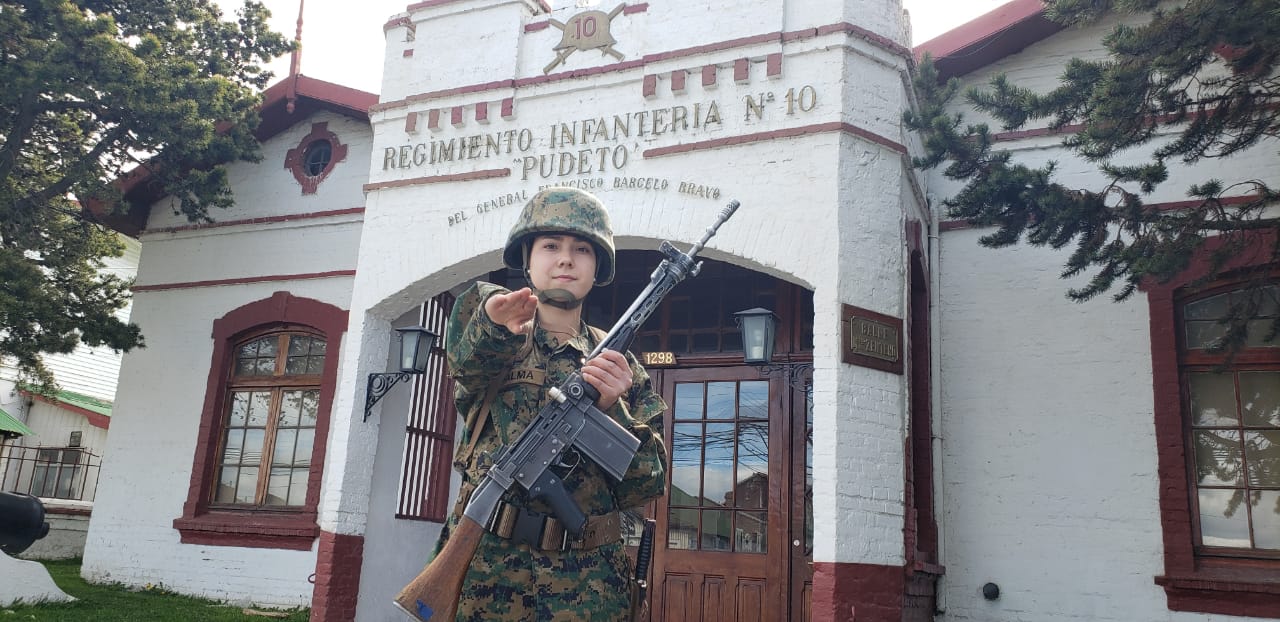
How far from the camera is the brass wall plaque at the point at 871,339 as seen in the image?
20.9ft

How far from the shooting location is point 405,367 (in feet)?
25.4

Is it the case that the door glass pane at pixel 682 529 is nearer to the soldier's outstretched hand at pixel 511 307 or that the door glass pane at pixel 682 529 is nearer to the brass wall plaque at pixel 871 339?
the brass wall plaque at pixel 871 339

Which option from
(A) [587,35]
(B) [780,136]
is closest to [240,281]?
(A) [587,35]

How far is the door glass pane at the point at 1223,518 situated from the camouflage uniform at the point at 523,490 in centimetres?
556

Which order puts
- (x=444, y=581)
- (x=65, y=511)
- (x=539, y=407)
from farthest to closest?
(x=65, y=511) < (x=539, y=407) < (x=444, y=581)

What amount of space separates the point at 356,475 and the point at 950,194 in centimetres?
545

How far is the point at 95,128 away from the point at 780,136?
7018 mm

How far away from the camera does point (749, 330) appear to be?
732cm

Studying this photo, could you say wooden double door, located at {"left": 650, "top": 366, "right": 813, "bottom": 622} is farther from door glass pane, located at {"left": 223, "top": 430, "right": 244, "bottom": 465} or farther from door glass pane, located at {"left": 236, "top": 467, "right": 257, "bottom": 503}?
door glass pane, located at {"left": 223, "top": 430, "right": 244, "bottom": 465}

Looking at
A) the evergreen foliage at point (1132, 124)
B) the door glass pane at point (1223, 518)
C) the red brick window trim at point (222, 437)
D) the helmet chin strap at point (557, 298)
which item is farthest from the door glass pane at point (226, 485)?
the door glass pane at point (1223, 518)

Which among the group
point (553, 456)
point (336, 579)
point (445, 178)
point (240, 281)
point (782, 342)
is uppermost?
point (445, 178)

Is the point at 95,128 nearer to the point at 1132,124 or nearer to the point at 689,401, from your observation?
the point at 689,401

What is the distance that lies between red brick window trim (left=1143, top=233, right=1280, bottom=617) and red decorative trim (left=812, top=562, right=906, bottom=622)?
230cm

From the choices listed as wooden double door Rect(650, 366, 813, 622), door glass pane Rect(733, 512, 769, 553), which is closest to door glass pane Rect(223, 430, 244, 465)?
wooden double door Rect(650, 366, 813, 622)
